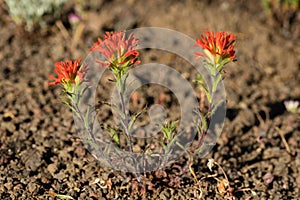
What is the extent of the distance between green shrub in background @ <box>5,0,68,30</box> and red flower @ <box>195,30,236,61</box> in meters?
2.01

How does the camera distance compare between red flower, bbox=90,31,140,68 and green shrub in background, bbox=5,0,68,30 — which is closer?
red flower, bbox=90,31,140,68

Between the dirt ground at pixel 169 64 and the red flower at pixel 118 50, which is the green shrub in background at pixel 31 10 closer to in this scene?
the dirt ground at pixel 169 64

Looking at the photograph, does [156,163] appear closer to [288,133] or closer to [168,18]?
[288,133]

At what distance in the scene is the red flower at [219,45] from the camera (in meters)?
1.97

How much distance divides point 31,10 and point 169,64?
3.88ft

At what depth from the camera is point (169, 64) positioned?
3.54 m

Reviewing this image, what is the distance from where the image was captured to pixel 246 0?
4.27 metres

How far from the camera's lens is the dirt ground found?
2496 mm

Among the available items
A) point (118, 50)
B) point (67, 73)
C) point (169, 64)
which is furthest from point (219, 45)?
point (169, 64)

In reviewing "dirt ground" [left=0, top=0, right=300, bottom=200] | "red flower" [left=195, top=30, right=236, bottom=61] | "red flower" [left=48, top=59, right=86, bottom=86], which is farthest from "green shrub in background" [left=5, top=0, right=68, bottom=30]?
"red flower" [left=195, top=30, right=236, bottom=61]

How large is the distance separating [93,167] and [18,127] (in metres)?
0.60

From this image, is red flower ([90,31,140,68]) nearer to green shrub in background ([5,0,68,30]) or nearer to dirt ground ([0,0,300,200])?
dirt ground ([0,0,300,200])

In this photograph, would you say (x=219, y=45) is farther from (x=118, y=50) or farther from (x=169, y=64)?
(x=169, y=64)

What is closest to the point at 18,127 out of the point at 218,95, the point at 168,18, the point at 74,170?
the point at 74,170
